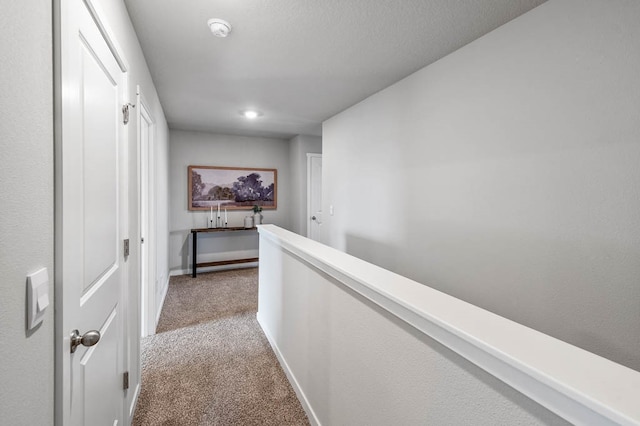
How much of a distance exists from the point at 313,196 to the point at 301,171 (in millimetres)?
462

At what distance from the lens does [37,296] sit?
2.26ft

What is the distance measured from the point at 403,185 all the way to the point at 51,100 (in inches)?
90.5

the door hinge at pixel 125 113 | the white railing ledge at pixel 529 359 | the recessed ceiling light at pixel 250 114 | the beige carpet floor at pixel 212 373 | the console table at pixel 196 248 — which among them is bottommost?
the beige carpet floor at pixel 212 373

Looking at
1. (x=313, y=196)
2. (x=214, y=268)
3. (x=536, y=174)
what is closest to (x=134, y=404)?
(x=536, y=174)

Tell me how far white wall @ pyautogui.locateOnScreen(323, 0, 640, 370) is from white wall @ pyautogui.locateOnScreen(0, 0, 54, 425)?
2.03 metres

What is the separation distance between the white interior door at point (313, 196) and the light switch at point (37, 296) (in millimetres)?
4300

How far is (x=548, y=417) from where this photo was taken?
55 cm

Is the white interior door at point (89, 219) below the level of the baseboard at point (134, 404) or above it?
above

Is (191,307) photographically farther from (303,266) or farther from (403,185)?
(403,185)

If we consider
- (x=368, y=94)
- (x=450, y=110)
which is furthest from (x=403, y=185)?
(x=368, y=94)

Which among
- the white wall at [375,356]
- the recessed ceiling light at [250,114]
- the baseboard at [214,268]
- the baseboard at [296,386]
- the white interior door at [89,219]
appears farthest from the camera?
the baseboard at [214,268]

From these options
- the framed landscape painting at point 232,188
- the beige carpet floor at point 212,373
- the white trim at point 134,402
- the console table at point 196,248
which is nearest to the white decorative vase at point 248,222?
the console table at point 196,248

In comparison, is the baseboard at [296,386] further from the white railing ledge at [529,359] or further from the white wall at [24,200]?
the white wall at [24,200]

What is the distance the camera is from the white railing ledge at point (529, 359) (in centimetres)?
47
